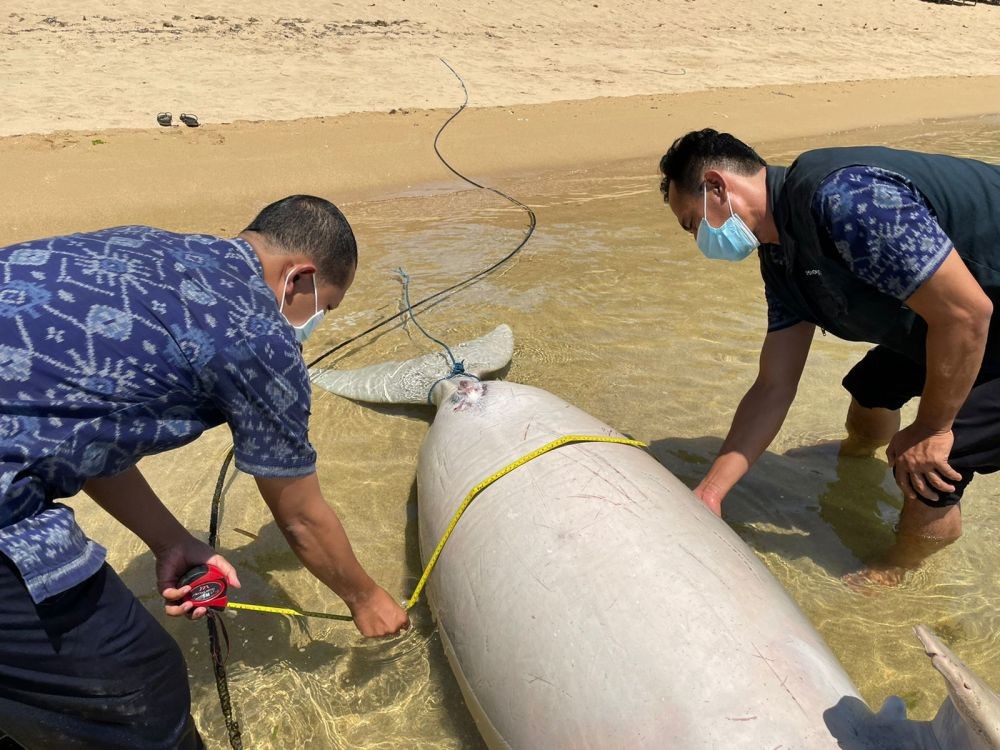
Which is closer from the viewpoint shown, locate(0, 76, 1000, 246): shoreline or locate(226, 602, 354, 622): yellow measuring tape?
locate(226, 602, 354, 622): yellow measuring tape

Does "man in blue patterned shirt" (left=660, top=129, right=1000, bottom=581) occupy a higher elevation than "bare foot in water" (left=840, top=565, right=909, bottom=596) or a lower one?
higher

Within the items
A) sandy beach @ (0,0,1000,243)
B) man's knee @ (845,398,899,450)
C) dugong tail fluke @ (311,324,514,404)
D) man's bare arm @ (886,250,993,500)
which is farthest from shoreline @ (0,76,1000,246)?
man's bare arm @ (886,250,993,500)

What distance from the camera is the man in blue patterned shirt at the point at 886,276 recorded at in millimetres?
2047

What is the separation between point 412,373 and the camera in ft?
12.9

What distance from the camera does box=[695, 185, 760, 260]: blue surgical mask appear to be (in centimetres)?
250

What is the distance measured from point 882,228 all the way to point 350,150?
A: 736 cm

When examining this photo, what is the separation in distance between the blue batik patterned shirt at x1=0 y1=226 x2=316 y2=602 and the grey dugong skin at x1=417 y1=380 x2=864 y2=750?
76cm

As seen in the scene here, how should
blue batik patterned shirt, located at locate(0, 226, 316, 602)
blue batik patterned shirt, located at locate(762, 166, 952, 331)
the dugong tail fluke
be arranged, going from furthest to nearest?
1. the dugong tail fluke
2. blue batik patterned shirt, located at locate(762, 166, 952, 331)
3. blue batik patterned shirt, located at locate(0, 226, 316, 602)

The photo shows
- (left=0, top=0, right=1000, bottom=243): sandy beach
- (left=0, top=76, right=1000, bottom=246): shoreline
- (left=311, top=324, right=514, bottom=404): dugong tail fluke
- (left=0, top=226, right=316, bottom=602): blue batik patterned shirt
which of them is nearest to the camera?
(left=0, top=226, right=316, bottom=602): blue batik patterned shirt

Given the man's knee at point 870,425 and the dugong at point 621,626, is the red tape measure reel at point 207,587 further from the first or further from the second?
the man's knee at point 870,425

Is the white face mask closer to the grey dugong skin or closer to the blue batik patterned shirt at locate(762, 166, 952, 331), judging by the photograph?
the grey dugong skin

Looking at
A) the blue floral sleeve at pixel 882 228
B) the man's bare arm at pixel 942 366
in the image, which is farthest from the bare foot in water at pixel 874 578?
the blue floral sleeve at pixel 882 228

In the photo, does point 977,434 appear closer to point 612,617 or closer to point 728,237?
point 728,237

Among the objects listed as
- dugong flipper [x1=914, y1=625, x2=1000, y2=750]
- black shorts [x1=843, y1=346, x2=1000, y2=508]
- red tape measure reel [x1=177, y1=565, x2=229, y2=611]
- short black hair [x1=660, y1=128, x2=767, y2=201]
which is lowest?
red tape measure reel [x1=177, y1=565, x2=229, y2=611]
